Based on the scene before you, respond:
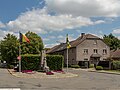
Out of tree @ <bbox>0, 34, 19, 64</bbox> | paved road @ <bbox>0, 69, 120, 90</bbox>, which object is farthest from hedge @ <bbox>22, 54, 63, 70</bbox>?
tree @ <bbox>0, 34, 19, 64</bbox>

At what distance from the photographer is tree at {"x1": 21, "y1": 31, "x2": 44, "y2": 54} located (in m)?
69.5

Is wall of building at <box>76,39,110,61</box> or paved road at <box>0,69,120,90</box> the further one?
wall of building at <box>76,39,110,61</box>

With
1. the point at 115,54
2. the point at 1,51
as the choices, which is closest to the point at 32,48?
the point at 1,51

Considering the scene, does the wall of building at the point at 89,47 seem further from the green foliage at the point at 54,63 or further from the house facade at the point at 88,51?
the green foliage at the point at 54,63

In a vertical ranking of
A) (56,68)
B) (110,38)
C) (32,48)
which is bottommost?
(56,68)

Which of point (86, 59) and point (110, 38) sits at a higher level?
point (110, 38)

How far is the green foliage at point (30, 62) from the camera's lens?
43.3 metres

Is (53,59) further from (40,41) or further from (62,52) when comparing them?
(62,52)

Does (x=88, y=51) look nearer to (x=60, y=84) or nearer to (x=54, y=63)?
(x=54, y=63)

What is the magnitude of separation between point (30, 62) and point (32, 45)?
28.2 m

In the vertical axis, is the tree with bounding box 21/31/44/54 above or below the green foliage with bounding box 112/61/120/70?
above

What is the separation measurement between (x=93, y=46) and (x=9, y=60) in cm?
2192

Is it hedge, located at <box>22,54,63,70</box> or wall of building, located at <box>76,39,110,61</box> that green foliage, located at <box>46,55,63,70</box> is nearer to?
hedge, located at <box>22,54,63,70</box>

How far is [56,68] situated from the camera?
4497cm
